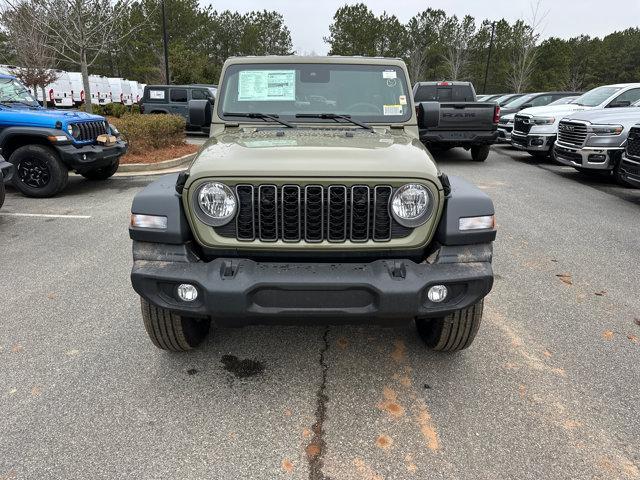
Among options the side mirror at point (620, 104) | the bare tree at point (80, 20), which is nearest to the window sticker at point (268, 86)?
the side mirror at point (620, 104)

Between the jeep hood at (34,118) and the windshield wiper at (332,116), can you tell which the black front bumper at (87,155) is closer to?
the jeep hood at (34,118)

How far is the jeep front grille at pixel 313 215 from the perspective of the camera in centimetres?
251

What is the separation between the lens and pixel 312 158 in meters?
2.58

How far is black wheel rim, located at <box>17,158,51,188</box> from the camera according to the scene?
25.0ft

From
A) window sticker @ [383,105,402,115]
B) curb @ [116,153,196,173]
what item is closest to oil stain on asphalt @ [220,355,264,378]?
window sticker @ [383,105,402,115]

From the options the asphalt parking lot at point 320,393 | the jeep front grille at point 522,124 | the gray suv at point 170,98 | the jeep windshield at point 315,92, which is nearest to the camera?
the asphalt parking lot at point 320,393

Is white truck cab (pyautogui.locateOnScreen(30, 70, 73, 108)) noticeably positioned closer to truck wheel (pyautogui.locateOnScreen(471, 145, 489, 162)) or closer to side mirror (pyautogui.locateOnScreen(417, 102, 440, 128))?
truck wheel (pyautogui.locateOnScreen(471, 145, 489, 162))

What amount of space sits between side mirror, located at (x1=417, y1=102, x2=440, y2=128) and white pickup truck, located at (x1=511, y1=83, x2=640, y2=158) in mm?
8492

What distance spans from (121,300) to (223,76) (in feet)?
6.63

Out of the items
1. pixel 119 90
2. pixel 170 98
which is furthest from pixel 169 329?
pixel 119 90

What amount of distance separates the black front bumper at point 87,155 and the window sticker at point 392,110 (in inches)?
229

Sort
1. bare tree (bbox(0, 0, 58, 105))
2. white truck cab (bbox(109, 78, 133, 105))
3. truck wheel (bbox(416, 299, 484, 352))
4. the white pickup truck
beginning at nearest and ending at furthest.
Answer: truck wheel (bbox(416, 299, 484, 352)) → the white pickup truck → bare tree (bbox(0, 0, 58, 105)) → white truck cab (bbox(109, 78, 133, 105))

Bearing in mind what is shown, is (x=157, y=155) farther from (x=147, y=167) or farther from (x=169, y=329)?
(x=169, y=329)

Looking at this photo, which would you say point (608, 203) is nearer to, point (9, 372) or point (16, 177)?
point (9, 372)
